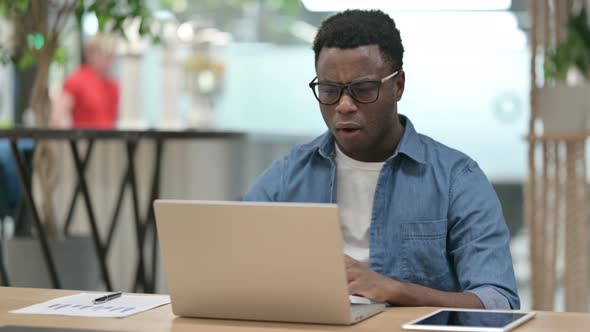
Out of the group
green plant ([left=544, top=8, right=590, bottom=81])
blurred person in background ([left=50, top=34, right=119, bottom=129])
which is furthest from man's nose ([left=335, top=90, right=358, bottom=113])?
blurred person in background ([left=50, top=34, right=119, bottom=129])

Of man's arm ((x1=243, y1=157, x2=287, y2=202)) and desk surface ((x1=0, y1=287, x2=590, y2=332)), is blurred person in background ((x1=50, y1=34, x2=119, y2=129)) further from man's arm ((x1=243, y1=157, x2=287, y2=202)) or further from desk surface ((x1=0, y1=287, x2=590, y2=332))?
desk surface ((x1=0, y1=287, x2=590, y2=332))

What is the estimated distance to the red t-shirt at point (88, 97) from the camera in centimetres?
561

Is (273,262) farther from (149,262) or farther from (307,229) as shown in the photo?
(149,262)

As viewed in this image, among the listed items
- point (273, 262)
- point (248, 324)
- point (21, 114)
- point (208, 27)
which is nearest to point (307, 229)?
point (273, 262)

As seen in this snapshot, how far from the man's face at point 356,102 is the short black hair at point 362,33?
0.6 inches

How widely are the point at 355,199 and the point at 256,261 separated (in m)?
0.62

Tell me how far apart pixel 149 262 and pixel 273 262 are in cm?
360

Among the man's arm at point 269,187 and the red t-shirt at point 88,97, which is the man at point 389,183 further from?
the red t-shirt at point 88,97

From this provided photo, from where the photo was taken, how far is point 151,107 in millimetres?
5988

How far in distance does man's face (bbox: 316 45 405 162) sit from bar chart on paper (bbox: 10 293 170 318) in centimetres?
47

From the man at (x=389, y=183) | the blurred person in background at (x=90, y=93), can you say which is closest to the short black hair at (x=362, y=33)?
the man at (x=389, y=183)

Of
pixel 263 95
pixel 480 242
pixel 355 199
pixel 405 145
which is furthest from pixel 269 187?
pixel 263 95

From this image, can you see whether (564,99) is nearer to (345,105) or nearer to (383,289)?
(345,105)

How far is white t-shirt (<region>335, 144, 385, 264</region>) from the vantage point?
2203 millimetres
